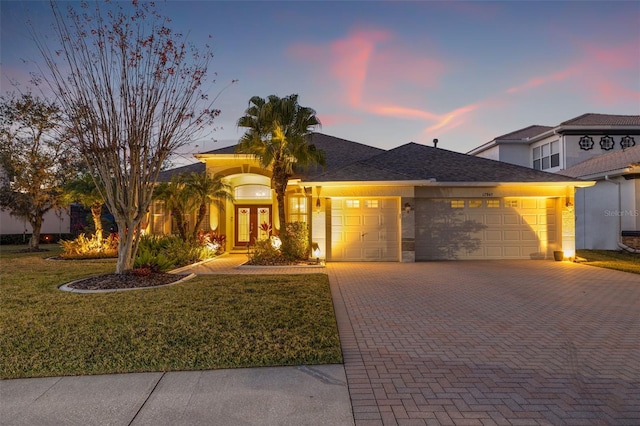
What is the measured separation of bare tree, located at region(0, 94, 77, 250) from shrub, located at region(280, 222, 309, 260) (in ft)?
39.1

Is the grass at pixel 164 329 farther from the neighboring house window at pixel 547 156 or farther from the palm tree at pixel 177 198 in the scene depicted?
the neighboring house window at pixel 547 156

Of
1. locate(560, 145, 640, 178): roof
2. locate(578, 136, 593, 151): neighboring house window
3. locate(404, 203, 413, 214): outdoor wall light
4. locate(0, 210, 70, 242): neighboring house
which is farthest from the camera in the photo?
locate(0, 210, 70, 242): neighboring house

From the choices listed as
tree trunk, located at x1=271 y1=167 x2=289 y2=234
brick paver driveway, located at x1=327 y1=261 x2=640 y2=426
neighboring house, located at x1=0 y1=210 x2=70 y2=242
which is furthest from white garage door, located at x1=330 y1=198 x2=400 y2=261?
neighboring house, located at x1=0 y1=210 x2=70 y2=242

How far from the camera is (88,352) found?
448 cm

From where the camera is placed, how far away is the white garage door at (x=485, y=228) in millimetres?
14570

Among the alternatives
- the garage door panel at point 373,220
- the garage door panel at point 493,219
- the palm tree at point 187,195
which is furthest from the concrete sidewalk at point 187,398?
the garage door panel at point 493,219

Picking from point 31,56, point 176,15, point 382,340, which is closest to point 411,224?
point 382,340

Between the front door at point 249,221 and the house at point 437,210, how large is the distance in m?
3.38

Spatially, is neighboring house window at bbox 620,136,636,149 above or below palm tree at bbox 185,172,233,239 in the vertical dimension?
above

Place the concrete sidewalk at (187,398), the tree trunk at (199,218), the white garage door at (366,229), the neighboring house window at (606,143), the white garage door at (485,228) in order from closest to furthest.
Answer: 1. the concrete sidewalk at (187,398)
2. the white garage door at (366,229)
3. the white garage door at (485,228)
4. the tree trunk at (199,218)
5. the neighboring house window at (606,143)

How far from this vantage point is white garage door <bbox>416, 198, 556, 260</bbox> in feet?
47.8

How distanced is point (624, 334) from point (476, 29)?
405 inches

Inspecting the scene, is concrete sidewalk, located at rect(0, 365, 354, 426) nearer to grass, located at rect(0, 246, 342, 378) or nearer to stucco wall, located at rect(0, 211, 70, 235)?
grass, located at rect(0, 246, 342, 378)

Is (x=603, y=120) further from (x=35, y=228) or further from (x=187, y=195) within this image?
(x=35, y=228)
